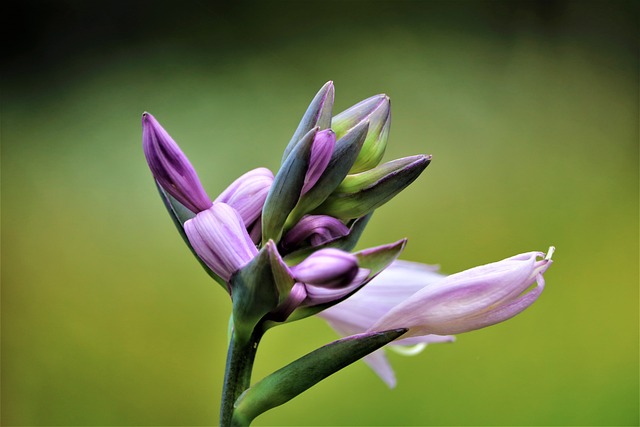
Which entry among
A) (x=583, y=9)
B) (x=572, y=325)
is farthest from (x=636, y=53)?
(x=572, y=325)

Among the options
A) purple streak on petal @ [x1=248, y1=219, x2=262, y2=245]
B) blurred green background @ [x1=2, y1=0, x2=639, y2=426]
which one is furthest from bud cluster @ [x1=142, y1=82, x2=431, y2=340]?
blurred green background @ [x1=2, y1=0, x2=639, y2=426]

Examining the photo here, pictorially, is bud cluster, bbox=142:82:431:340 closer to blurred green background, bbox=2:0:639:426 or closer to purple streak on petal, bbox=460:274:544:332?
purple streak on petal, bbox=460:274:544:332

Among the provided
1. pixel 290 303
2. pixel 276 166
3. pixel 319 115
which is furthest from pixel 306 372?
pixel 276 166

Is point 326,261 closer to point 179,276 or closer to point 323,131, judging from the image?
point 323,131

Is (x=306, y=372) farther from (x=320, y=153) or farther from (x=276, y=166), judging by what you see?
(x=276, y=166)

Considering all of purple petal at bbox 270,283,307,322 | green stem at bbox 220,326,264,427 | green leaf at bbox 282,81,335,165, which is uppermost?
green leaf at bbox 282,81,335,165

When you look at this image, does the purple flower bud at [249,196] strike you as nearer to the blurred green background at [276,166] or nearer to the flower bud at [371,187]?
the flower bud at [371,187]
